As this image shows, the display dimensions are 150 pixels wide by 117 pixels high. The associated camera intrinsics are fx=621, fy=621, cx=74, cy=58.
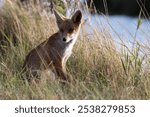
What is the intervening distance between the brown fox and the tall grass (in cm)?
19

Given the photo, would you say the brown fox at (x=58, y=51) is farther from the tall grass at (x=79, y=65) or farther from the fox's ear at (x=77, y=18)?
the tall grass at (x=79, y=65)

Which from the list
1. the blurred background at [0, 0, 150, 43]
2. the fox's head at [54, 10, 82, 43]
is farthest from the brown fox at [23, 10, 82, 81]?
the blurred background at [0, 0, 150, 43]

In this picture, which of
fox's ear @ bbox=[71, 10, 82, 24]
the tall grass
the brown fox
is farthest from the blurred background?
the brown fox

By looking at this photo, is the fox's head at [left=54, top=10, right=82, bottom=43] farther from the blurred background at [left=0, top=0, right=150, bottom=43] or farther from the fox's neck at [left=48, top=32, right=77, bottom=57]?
the blurred background at [left=0, top=0, right=150, bottom=43]

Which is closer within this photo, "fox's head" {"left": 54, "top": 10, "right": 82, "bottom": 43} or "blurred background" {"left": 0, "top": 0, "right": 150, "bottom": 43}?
"fox's head" {"left": 54, "top": 10, "right": 82, "bottom": 43}

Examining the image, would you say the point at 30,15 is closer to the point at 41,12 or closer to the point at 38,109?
the point at 41,12

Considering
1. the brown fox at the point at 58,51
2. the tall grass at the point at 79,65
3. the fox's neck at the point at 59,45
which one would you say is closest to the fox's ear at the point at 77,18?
the brown fox at the point at 58,51

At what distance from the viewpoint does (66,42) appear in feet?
27.0

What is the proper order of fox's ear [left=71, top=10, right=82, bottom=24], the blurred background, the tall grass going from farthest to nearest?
the blurred background < fox's ear [left=71, top=10, right=82, bottom=24] < the tall grass

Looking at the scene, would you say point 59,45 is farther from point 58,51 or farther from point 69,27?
point 69,27

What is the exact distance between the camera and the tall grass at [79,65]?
22.8 ft

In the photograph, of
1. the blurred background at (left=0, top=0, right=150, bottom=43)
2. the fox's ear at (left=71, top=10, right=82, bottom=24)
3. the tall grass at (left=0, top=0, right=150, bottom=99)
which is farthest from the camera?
the blurred background at (left=0, top=0, right=150, bottom=43)

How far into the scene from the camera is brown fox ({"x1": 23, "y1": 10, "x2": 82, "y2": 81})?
8.08 metres

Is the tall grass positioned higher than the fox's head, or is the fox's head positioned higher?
the fox's head
